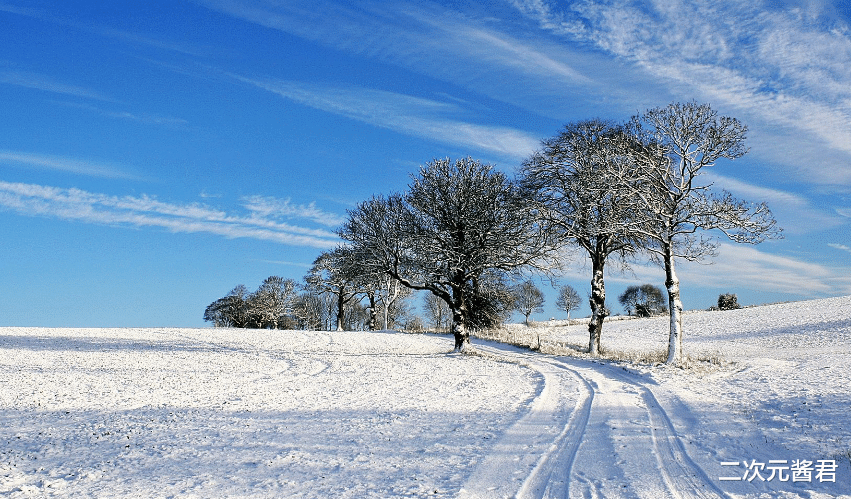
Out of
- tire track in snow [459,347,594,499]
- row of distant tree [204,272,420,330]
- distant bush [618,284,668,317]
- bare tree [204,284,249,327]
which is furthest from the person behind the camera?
distant bush [618,284,668,317]

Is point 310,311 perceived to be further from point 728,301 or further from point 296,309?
point 728,301

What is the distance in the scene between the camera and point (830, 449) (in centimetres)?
900

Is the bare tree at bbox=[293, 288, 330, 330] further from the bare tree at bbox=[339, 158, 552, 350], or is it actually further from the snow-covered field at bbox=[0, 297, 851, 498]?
the snow-covered field at bbox=[0, 297, 851, 498]

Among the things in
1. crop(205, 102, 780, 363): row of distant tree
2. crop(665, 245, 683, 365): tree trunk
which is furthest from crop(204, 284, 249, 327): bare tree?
crop(665, 245, 683, 365): tree trunk

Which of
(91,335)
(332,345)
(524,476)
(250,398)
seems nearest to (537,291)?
(332,345)

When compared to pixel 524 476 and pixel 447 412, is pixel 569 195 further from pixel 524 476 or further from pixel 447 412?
pixel 524 476

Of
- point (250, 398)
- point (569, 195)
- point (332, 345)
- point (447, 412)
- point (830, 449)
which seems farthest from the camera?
point (332, 345)

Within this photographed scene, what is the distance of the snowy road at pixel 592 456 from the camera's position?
713 cm

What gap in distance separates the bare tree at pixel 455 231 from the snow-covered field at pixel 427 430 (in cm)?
791

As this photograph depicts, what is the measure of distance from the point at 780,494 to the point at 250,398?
12.8 meters

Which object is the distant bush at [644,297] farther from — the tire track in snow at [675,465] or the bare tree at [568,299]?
the tire track in snow at [675,465]

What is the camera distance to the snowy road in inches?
281

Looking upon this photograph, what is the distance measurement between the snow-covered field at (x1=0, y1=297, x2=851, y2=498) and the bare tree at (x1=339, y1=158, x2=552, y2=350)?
791 centimetres

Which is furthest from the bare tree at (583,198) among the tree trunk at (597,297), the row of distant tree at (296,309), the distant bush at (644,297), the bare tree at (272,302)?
the distant bush at (644,297)
